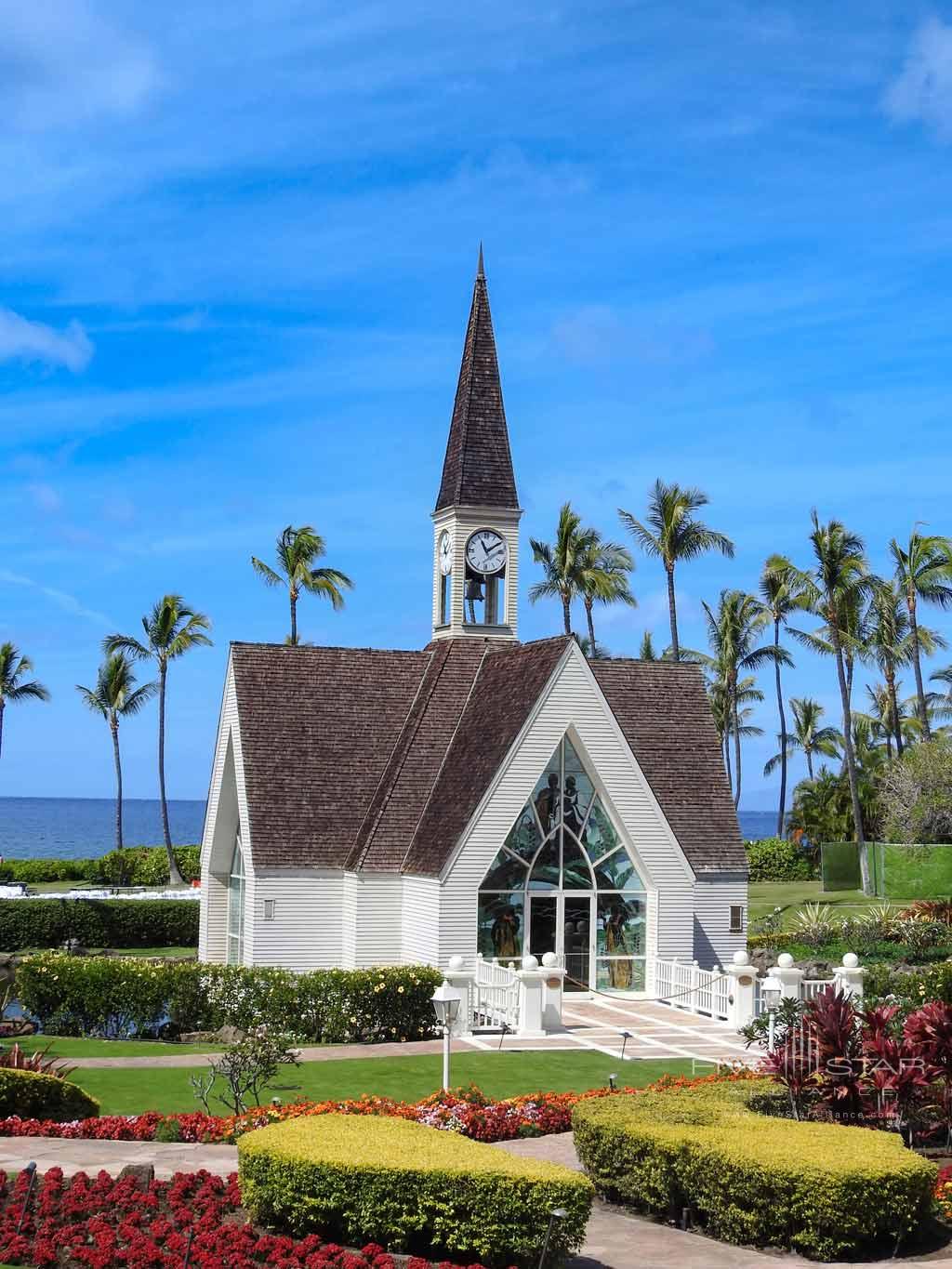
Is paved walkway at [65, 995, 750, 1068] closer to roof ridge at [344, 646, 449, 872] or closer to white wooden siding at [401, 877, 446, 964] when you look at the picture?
white wooden siding at [401, 877, 446, 964]

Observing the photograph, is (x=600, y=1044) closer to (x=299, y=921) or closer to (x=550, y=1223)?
(x=299, y=921)

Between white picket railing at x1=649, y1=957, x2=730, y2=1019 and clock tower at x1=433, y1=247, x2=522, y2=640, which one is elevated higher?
clock tower at x1=433, y1=247, x2=522, y2=640

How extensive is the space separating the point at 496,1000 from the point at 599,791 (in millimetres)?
5697

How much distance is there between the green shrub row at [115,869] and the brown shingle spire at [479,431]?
3150 cm

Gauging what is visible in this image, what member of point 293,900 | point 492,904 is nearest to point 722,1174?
point 492,904

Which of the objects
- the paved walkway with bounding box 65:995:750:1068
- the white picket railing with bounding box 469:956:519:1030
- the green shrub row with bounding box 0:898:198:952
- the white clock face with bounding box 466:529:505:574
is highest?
the white clock face with bounding box 466:529:505:574

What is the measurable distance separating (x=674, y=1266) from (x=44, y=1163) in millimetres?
6075

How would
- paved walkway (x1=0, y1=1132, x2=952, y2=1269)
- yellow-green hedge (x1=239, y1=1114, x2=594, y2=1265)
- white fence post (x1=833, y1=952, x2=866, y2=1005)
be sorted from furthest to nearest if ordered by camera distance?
white fence post (x1=833, y1=952, x2=866, y2=1005), paved walkway (x1=0, y1=1132, x2=952, y2=1269), yellow-green hedge (x1=239, y1=1114, x2=594, y2=1265)

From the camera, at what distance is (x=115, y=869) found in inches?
2532

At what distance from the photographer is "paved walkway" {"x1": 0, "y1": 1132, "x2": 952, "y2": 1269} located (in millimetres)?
13164

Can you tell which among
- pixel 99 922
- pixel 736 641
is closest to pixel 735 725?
pixel 736 641

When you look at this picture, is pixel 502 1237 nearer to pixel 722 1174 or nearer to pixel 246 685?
pixel 722 1174

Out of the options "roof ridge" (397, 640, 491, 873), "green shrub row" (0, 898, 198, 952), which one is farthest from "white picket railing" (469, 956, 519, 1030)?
"green shrub row" (0, 898, 198, 952)

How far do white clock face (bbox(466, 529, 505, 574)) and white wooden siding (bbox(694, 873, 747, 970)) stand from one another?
356 inches
